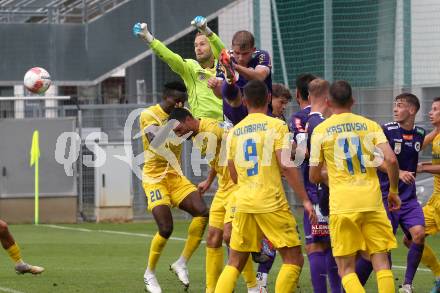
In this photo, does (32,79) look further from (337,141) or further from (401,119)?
(337,141)

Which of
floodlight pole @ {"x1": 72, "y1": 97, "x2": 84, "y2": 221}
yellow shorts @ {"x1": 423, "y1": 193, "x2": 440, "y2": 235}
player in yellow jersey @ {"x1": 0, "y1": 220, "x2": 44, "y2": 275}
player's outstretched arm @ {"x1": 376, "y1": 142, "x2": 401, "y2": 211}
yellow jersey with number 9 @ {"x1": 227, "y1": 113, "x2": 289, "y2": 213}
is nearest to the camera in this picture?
player's outstretched arm @ {"x1": 376, "y1": 142, "x2": 401, "y2": 211}

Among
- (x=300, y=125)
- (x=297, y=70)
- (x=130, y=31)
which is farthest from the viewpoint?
(x=130, y=31)

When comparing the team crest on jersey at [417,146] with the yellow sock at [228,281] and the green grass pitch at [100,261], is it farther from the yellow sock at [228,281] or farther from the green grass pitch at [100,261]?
the yellow sock at [228,281]

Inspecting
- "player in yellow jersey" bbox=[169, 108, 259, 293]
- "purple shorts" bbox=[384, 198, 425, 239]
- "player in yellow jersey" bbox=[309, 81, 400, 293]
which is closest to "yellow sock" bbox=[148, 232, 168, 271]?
"player in yellow jersey" bbox=[169, 108, 259, 293]

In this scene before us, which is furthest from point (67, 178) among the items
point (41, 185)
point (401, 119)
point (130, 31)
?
point (401, 119)

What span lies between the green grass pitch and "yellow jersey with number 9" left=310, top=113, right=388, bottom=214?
10.4 feet

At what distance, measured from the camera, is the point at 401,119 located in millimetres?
12367

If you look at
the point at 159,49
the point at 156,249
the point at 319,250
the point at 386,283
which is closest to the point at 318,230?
the point at 319,250

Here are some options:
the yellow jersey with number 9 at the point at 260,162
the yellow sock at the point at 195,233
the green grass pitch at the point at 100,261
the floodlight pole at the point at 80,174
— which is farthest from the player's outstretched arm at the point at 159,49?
the floodlight pole at the point at 80,174

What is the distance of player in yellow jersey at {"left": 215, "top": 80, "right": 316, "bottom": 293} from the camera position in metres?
9.83

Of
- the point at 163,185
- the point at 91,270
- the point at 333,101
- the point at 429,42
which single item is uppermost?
the point at 429,42

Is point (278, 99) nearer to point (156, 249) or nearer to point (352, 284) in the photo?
point (156, 249)

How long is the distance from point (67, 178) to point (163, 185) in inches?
477

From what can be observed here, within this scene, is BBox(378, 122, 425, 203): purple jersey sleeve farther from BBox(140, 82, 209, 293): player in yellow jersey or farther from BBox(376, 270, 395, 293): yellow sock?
BBox(376, 270, 395, 293): yellow sock
